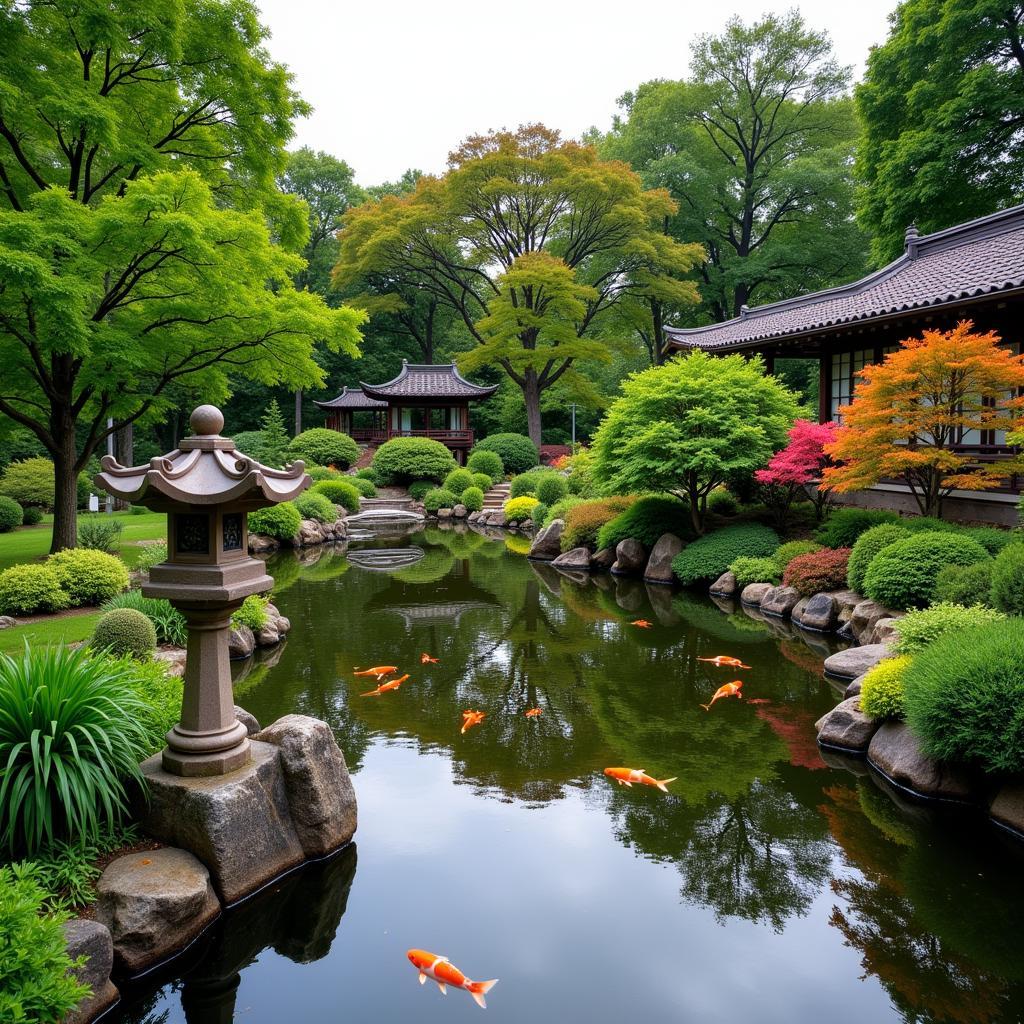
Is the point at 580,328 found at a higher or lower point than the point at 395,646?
higher

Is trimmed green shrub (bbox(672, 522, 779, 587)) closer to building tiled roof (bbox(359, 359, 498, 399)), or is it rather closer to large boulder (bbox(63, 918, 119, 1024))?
large boulder (bbox(63, 918, 119, 1024))

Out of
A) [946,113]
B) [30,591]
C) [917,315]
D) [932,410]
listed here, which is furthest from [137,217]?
[946,113]

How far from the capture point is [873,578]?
9000 millimetres

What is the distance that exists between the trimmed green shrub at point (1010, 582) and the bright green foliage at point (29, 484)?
21012 millimetres

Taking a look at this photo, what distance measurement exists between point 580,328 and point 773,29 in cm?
1451

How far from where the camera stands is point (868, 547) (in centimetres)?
969

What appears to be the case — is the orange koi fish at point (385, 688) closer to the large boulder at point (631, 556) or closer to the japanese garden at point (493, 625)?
the japanese garden at point (493, 625)

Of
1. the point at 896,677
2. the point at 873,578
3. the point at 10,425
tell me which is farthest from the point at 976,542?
the point at 10,425

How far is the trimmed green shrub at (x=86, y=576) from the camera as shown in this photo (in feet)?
31.3

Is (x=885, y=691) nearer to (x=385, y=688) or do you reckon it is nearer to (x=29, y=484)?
(x=385, y=688)

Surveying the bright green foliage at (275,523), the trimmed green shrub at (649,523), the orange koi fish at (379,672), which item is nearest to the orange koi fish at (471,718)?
the orange koi fish at (379,672)

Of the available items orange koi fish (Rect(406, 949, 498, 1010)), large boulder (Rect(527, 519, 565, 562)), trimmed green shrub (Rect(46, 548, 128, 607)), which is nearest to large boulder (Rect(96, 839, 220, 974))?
orange koi fish (Rect(406, 949, 498, 1010))

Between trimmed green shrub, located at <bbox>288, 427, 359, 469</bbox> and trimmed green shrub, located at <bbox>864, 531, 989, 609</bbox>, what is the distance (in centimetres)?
2283

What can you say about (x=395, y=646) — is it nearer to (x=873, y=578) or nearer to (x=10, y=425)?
(x=873, y=578)
